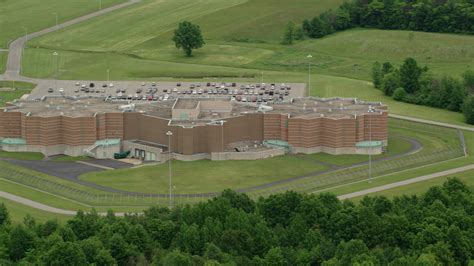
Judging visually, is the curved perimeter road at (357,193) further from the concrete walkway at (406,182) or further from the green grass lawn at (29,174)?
the green grass lawn at (29,174)

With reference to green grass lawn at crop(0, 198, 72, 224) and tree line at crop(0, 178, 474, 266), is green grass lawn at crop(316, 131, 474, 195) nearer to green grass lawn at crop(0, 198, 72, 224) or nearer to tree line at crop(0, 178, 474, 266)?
tree line at crop(0, 178, 474, 266)

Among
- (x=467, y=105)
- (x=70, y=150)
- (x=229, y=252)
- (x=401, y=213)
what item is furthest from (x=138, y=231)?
(x=467, y=105)

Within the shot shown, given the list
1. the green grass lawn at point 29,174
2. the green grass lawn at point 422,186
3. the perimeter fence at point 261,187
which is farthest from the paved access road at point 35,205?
the green grass lawn at point 422,186

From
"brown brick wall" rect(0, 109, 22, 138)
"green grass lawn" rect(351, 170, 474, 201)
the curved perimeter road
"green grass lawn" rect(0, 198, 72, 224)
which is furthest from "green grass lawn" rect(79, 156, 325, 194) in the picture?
"brown brick wall" rect(0, 109, 22, 138)

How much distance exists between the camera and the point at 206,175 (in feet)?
521

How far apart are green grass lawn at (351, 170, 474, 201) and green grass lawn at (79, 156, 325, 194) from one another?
14.9 metres

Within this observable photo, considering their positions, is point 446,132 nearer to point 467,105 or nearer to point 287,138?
point 467,105

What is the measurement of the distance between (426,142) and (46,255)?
7867cm

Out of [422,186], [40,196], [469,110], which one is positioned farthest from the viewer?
[469,110]

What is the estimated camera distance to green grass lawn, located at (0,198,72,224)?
136 metres

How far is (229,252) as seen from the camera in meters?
118

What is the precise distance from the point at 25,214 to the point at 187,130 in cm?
3571

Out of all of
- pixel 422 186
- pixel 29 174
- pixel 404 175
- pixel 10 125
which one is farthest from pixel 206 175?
pixel 10 125

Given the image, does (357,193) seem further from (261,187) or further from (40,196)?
(40,196)
